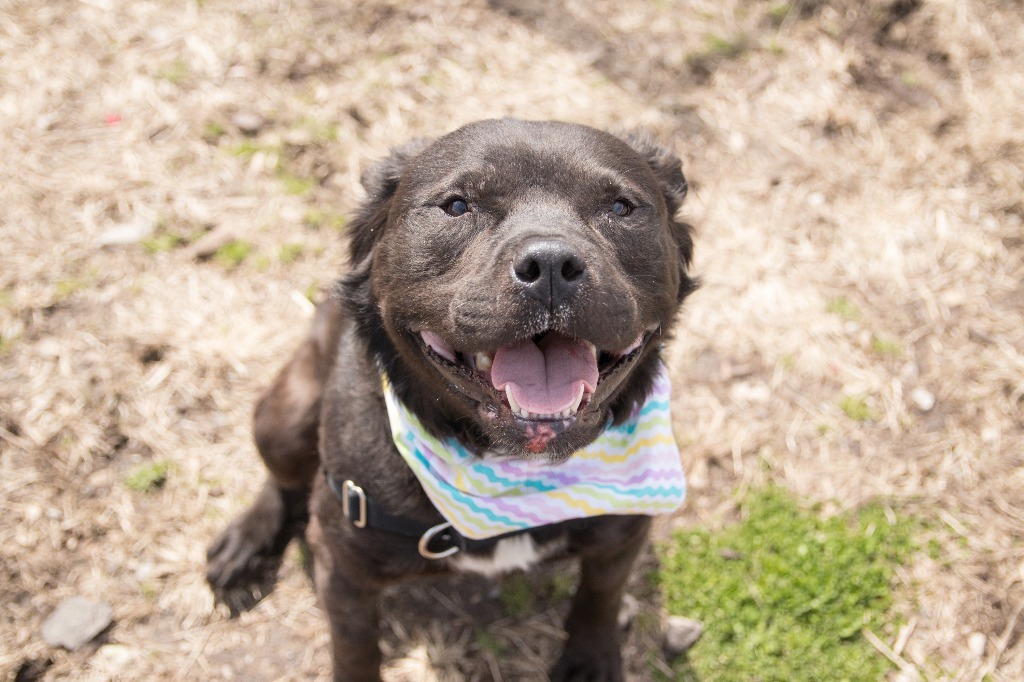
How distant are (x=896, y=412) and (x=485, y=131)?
2.81m

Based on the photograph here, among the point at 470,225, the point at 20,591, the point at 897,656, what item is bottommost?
the point at 20,591

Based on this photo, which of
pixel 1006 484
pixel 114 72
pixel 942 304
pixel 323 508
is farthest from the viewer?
pixel 114 72

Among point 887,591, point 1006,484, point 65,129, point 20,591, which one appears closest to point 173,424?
point 20,591

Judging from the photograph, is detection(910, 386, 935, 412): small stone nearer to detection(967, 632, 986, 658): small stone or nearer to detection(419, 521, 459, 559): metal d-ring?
detection(967, 632, 986, 658): small stone

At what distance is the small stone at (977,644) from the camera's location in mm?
3675

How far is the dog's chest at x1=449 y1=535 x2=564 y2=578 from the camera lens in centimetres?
301

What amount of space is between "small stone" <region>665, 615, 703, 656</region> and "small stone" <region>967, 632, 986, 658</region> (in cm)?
117

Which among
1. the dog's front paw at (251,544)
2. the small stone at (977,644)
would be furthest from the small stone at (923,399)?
the dog's front paw at (251,544)

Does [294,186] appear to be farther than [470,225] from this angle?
Yes

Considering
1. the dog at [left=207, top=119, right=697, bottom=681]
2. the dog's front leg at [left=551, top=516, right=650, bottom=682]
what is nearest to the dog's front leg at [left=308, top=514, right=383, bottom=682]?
the dog at [left=207, top=119, right=697, bottom=681]

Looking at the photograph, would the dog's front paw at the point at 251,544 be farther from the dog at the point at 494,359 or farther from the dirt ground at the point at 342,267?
the dog at the point at 494,359

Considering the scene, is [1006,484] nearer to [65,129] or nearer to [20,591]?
[20,591]

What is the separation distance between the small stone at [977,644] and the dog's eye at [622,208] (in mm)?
2565

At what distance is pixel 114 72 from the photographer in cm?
516
